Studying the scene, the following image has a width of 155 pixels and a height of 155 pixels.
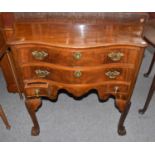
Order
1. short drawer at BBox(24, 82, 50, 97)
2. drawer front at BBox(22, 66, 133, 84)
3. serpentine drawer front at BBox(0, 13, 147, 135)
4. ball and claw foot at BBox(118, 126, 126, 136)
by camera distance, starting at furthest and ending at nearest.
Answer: ball and claw foot at BBox(118, 126, 126, 136)
short drawer at BBox(24, 82, 50, 97)
drawer front at BBox(22, 66, 133, 84)
serpentine drawer front at BBox(0, 13, 147, 135)

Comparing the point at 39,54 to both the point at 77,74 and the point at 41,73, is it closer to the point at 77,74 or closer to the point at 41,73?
the point at 41,73

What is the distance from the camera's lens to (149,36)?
1.69 metres

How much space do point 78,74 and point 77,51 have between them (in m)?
0.17

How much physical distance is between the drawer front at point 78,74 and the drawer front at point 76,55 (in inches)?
2.0

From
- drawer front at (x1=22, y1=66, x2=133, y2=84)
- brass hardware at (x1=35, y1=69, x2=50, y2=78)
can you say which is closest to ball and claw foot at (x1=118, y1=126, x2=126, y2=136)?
drawer front at (x1=22, y1=66, x2=133, y2=84)

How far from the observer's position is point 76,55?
115cm

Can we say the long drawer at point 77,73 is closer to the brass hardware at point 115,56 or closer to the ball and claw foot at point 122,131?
the brass hardware at point 115,56

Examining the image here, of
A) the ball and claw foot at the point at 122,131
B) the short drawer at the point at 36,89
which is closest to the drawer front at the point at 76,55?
the short drawer at the point at 36,89

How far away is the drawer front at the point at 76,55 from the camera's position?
3.76 feet

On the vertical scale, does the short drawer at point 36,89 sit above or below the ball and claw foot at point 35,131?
above

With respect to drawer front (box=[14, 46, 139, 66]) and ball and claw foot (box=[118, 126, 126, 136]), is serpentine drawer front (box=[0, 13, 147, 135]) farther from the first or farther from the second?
ball and claw foot (box=[118, 126, 126, 136])

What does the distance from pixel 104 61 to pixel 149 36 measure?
701mm

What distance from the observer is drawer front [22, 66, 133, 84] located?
4.07ft

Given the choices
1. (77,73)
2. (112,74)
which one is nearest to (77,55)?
(77,73)
